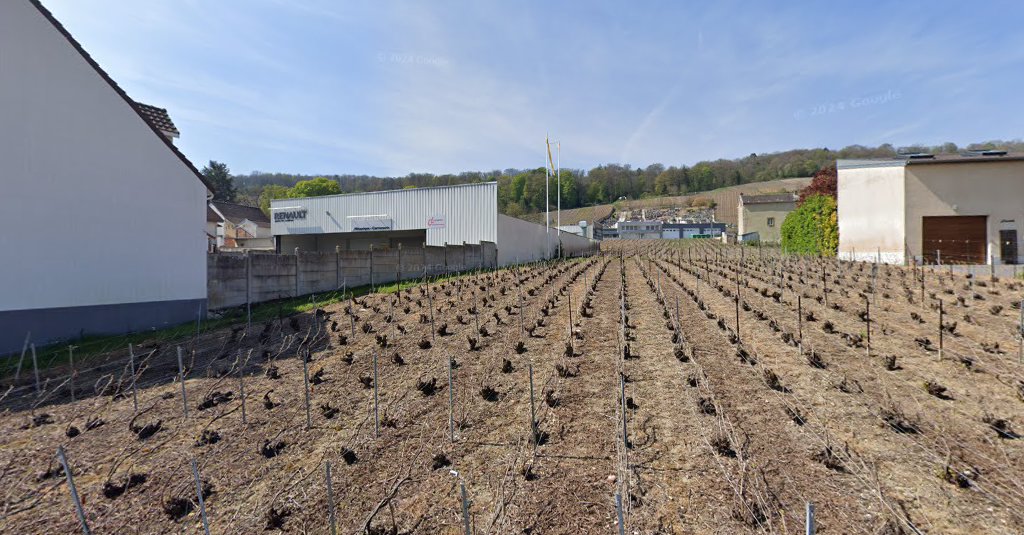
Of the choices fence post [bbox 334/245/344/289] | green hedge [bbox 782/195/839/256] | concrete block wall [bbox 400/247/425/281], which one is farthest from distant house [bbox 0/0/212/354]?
green hedge [bbox 782/195/839/256]

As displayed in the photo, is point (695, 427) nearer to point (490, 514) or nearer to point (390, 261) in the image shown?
point (490, 514)

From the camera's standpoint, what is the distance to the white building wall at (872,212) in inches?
820

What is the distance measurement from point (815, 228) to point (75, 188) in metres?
33.6

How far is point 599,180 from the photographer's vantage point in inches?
4926

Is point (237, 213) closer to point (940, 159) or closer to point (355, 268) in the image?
point (355, 268)

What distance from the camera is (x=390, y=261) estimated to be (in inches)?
789

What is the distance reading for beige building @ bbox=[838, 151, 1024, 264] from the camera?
19641mm

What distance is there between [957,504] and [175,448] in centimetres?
746

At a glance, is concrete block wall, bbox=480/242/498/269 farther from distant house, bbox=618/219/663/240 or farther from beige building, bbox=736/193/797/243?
distant house, bbox=618/219/663/240

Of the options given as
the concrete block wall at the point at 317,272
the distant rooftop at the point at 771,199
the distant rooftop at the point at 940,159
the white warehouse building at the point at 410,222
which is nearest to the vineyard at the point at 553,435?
the concrete block wall at the point at 317,272

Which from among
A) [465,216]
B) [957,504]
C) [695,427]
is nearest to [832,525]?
[957,504]

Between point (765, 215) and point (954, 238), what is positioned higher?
point (765, 215)

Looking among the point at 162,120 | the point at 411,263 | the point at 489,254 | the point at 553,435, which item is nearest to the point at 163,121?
the point at 162,120

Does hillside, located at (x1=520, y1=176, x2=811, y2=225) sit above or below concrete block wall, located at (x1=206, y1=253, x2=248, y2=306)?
above
